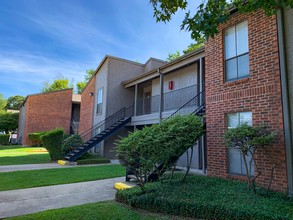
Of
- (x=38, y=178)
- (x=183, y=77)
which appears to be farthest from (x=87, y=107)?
(x=38, y=178)

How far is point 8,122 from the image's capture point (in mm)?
36219

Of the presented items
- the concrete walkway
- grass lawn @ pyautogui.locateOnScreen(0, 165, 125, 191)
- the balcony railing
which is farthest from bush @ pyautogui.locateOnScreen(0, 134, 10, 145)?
the concrete walkway

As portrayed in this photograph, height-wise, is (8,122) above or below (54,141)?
above

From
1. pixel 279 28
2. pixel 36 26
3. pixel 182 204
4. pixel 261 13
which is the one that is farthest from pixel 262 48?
pixel 36 26

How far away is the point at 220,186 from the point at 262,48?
404cm

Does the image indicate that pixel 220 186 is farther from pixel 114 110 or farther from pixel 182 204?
pixel 114 110

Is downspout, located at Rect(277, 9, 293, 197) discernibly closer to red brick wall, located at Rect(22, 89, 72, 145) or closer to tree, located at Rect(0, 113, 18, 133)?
red brick wall, located at Rect(22, 89, 72, 145)

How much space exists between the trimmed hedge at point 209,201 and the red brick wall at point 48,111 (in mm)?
26481

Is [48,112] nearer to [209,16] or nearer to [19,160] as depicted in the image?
[19,160]

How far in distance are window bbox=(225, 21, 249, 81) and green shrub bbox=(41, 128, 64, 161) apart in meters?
11.2

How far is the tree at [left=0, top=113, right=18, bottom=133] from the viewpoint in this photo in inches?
1403

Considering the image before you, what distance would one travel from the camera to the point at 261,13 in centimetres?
644

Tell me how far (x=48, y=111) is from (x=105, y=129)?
17435 mm

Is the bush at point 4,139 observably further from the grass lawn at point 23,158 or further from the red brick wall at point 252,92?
the red brick wall at point 252,92
